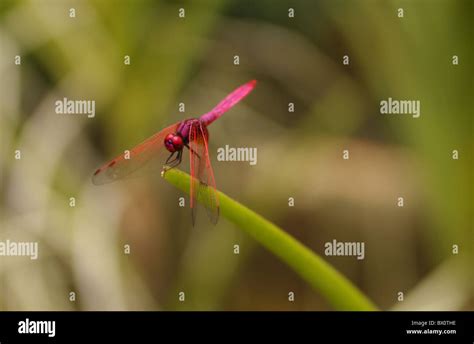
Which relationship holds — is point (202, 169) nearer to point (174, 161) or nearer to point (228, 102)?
point (174, 161)

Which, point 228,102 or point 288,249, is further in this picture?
point 228,102

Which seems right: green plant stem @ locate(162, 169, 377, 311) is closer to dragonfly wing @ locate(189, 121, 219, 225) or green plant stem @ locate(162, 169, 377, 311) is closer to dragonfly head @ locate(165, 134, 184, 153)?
dragonfly wing @ locate(189, 121, 219, 225)

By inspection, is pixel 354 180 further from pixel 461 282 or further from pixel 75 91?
pixel 75 91

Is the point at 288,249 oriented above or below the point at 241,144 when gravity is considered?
below

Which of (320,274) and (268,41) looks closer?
(320,274)

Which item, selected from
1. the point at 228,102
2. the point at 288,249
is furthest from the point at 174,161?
the point at 288,249

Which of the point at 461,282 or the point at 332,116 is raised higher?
the point at 332,116
